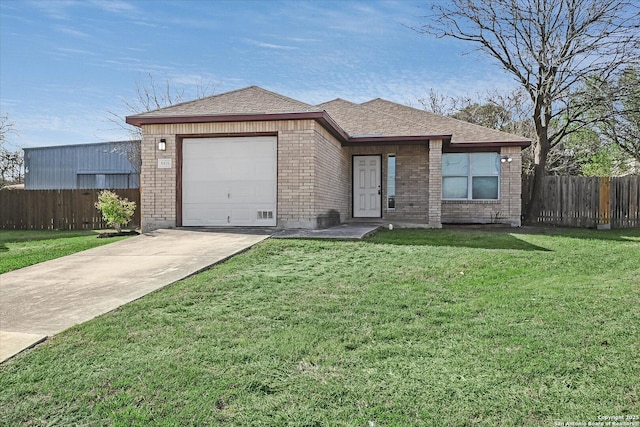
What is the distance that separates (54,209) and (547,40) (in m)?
18.6

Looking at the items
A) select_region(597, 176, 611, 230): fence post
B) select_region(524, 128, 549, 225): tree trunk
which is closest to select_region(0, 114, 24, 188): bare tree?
select_region(524, 128, 549, 225): tree trunk

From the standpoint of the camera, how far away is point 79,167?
3044 cm

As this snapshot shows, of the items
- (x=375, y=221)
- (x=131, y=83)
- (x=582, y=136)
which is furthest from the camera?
(x=131, y=83)

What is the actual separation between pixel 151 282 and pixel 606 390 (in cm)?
496

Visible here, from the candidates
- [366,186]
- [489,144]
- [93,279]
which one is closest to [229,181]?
[93,279]

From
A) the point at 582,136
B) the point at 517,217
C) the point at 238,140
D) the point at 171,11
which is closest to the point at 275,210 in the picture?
the point at 238,140

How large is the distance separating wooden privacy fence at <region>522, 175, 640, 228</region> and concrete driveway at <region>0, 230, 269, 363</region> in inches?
451

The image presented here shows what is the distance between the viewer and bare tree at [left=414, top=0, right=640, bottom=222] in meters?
15.3

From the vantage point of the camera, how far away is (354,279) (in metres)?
5.87

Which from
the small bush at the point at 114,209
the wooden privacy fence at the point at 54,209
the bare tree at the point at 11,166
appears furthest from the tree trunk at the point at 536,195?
the bare tree at the point at 11,166

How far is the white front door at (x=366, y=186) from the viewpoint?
14898 millimetres

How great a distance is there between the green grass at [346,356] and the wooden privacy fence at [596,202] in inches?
394

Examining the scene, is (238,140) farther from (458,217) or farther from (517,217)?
(517,217)

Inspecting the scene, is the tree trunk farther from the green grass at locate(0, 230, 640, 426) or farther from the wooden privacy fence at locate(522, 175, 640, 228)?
the green grass at locate(0, 230, 640, 426)
